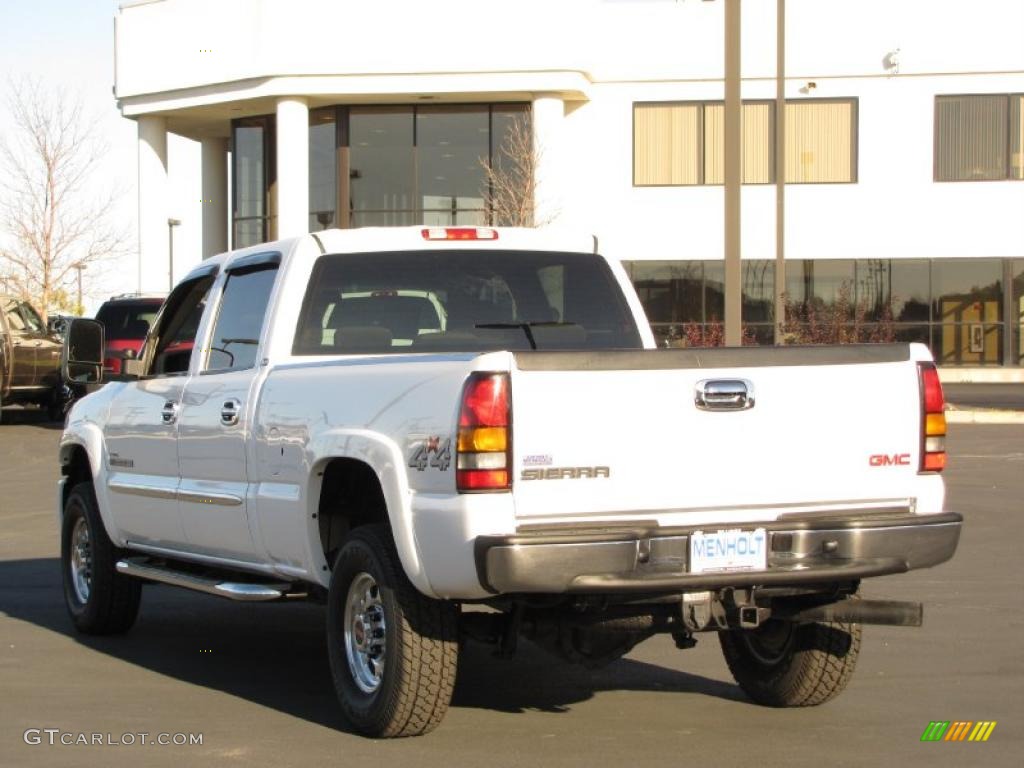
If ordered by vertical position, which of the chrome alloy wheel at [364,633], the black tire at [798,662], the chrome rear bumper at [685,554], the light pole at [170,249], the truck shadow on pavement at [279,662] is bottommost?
the truck shadow on pavement at [279,662]

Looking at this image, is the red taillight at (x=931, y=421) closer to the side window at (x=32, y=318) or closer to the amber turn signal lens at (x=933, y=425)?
the amber turn signal lens at (x=933, y=425)

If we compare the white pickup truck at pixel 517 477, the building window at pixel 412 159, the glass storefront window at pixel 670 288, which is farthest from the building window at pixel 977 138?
the white pickup truck at pixel 517 477

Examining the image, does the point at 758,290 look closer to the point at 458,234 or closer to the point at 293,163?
the point at 293,163

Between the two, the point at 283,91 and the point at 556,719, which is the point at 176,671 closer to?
the point at 556,719

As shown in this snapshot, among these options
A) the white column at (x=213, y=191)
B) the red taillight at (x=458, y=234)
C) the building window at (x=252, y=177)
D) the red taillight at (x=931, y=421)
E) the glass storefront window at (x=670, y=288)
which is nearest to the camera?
the red taillight at (x=931, y=421)

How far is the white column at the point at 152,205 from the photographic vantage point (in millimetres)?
41219

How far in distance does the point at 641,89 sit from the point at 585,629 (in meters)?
34.3

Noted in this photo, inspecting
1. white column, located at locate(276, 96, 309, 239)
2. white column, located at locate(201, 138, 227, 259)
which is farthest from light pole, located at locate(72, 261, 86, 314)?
white column, located at locate(276, 96, 309, 239)

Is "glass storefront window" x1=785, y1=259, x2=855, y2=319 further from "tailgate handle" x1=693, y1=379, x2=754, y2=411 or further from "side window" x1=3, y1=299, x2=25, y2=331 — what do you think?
"tailgate handle" x1=693, y1=379, x2=754, y2=411

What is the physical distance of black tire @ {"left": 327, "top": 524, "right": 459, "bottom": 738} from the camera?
6.46 m

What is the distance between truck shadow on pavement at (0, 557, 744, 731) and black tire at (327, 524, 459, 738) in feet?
1.05

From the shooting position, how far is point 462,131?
39188 mm

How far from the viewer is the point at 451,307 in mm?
8102

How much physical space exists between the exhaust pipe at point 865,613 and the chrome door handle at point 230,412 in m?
2.56
